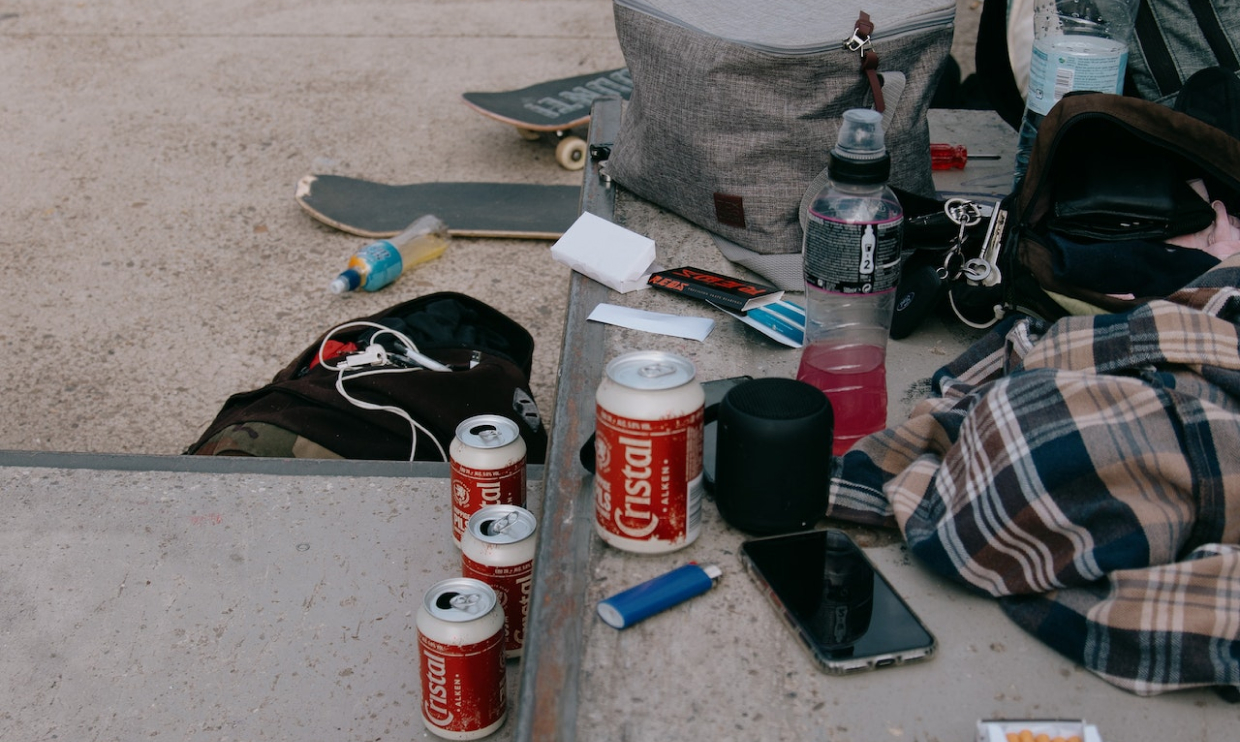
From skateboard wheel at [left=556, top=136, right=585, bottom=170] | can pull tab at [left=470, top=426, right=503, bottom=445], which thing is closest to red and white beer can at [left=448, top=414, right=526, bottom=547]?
can pull tab at [left=470, top=426, right=503, bottom=445]

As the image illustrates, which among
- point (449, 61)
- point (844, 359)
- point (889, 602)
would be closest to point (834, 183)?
point (844, 359)

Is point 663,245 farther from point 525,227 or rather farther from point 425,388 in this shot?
point 525,227

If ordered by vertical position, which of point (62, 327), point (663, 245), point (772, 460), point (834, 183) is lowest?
point (62, 327)

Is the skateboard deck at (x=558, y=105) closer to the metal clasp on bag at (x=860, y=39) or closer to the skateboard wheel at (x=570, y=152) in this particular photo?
the skateboard wheel at (x=570, y=152)

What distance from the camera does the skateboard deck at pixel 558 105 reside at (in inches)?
172

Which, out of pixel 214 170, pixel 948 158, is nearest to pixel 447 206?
pixel 214 170

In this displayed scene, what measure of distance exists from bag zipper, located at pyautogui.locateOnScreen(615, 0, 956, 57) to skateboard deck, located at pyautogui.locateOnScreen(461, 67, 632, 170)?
207cm

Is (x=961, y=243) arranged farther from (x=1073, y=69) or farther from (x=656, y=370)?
(x=656, y=370)

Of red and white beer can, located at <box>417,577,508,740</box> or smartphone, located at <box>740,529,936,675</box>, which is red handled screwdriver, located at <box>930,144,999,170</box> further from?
red and white beer can, located at <box>417,577,508,740</box>

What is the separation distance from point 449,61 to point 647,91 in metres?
3.44

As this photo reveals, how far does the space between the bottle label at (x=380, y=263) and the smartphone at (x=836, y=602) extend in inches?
89.9

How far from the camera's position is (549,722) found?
4.10ft

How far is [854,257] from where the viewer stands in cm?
172

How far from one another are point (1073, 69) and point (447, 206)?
2.39m
